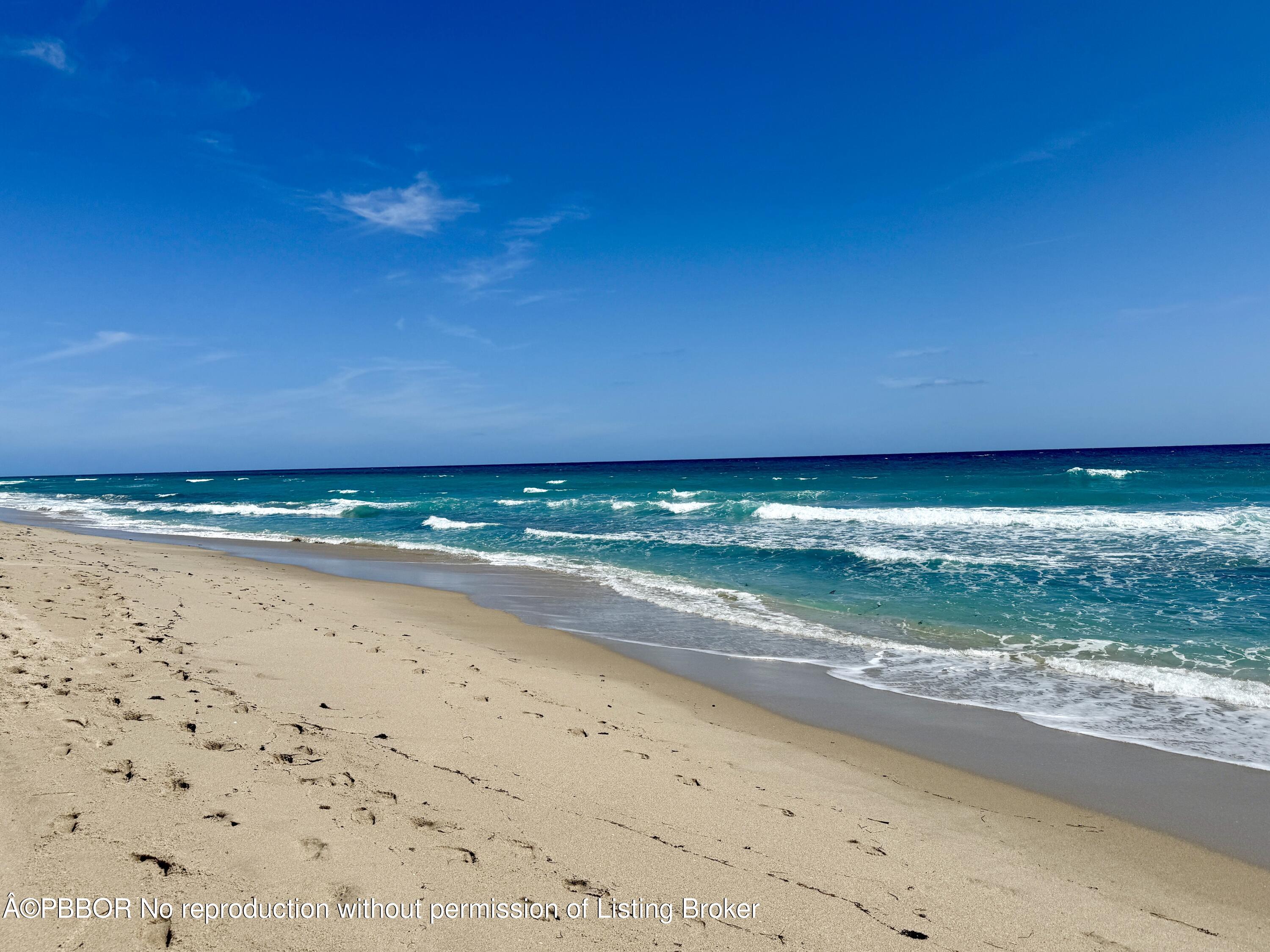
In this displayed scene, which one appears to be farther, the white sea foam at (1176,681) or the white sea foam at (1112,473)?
the white sea foam at (1112,473)

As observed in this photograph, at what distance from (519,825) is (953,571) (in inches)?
473

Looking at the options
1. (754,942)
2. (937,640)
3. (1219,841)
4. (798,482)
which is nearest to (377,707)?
(754,942)

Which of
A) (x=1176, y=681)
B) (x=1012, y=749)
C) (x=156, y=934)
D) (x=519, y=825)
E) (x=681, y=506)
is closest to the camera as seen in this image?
(x=156, y=934)

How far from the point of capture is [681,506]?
30609mm

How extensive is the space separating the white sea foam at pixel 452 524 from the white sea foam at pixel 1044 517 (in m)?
11.0

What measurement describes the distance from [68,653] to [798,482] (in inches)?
1825

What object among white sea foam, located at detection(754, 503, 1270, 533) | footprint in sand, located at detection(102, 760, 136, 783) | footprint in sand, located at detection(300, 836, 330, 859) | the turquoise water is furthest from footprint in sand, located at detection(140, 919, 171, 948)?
white sea foam, located at detection(754, 503, 1270, 533)

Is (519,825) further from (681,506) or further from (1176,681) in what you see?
(681,506)

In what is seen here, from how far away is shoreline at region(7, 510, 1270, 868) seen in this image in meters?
4.05

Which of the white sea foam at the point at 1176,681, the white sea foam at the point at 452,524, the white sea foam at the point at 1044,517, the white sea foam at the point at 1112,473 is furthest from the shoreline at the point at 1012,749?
the white sea foam at the point at 1112,473

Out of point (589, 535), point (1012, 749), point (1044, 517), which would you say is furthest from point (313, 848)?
point (1044, 517)

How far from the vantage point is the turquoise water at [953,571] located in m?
6.61

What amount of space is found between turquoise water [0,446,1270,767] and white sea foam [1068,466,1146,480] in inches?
23.2

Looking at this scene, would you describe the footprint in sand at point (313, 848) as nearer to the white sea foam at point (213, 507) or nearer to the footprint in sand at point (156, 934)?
the footprint in sand at point (156, 934)
